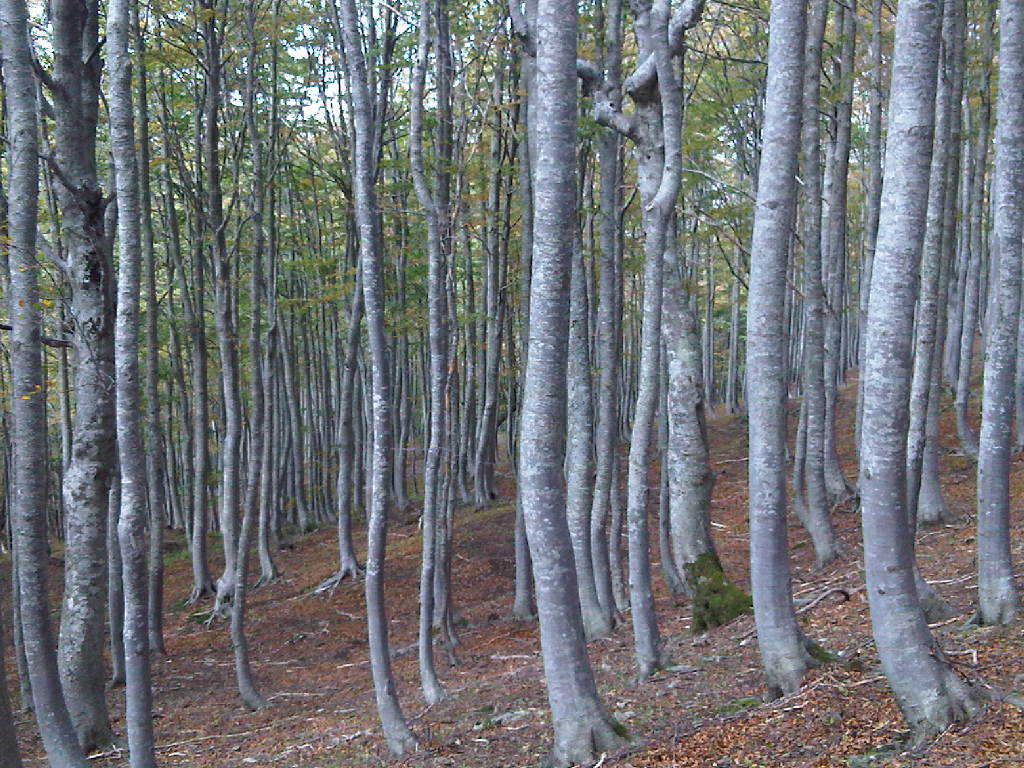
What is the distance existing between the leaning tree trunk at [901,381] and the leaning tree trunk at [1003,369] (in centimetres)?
184

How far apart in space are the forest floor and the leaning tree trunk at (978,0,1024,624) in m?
0.34

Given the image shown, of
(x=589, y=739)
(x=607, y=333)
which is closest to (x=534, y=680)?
(x=607, y=333)

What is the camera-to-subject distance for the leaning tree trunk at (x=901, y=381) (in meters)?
4.08

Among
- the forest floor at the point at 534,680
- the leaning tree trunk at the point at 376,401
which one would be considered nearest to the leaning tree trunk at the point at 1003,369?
the forest floor at the point at 534,680

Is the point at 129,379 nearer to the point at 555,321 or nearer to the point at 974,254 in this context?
the point at 555,321

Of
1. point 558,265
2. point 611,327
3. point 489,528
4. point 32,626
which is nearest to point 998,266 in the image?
point 558,265

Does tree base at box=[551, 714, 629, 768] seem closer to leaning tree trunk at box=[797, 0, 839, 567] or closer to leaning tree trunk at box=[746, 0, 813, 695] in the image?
leaning tree trunk at box=[746, 0, 813, 695]

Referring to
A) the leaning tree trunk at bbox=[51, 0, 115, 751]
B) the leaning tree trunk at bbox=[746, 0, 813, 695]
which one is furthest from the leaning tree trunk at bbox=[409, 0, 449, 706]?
the leaning tree trunk at bbox=[746, 0, 813, 695]

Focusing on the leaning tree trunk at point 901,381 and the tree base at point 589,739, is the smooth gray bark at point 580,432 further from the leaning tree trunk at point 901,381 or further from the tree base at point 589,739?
the leaning tree trunk at point 901,381

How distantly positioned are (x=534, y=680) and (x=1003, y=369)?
15.4 feet

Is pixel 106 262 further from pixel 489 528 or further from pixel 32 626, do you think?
pixel 489 528

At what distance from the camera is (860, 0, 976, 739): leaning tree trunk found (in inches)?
161

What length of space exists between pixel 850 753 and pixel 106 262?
694 cm

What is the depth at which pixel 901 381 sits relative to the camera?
161 inches
